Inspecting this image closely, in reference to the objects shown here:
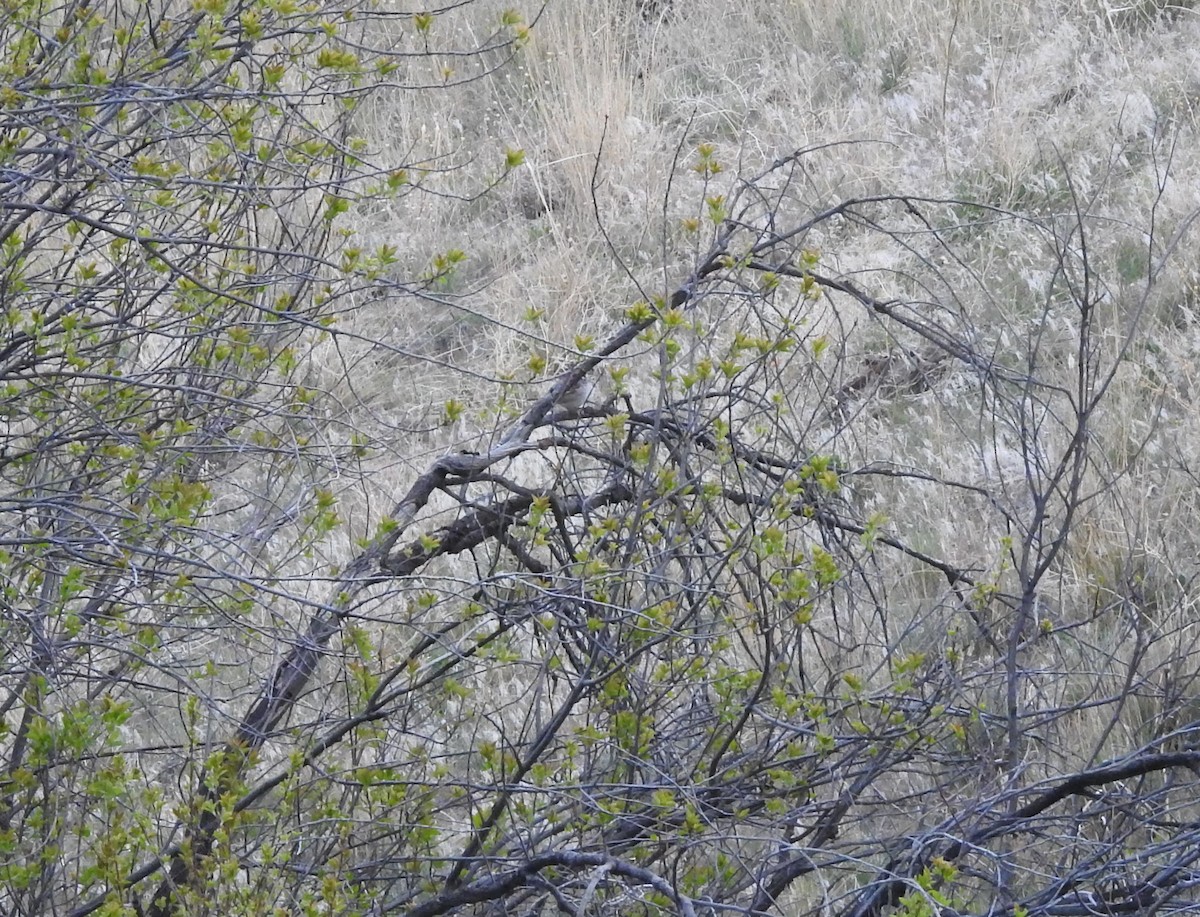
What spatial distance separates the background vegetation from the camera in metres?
2.35

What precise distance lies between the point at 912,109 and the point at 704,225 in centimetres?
130

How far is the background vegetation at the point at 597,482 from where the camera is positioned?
235 centimetres

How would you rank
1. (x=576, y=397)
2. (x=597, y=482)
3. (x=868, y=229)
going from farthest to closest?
(x=868, y=229) < (x=597, y=482) < (x=576, y=397)

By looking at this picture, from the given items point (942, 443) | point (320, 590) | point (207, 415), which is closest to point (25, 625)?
point (207, 415)

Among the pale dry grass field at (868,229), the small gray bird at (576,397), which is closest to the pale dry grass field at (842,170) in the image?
the pale dry grass field at (868,229)

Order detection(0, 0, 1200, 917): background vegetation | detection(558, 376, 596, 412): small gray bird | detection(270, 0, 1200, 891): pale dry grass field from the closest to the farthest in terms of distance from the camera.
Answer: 1. detection(0, 0, 1200, 917): background vegetation
2. detection(558, 376, 596, 412): small gray bird
3. detection(270, 0, 1200, 891): pale dry grass field

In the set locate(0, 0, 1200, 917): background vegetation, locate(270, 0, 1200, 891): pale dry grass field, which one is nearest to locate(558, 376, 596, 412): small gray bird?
locate(0, 0, 1200, 917): background vegetation

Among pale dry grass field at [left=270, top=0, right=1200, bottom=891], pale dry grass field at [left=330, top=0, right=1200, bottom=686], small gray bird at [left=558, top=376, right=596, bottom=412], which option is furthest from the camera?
pale dry grass field at [left=330, top=0, right=1200, bottom=686]

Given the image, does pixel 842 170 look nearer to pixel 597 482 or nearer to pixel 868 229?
pixel 868 229

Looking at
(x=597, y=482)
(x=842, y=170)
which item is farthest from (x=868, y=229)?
(x=597, y=482)

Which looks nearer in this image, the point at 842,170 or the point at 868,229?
the point at 868,229

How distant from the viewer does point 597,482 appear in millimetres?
4129

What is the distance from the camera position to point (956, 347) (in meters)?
3.15

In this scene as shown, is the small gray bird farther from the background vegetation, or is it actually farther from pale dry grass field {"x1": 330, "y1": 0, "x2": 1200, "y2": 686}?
pale dry grass field {"x1": 330, "y1": 0, "x2": 1200, "y2": 686}
